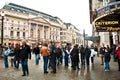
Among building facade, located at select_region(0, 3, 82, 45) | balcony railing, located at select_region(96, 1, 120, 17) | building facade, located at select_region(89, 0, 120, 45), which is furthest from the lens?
building facade, located at select_region(0, 3, 82, 45)

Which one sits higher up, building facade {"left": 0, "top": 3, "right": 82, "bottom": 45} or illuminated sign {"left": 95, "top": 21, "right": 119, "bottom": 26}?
building facade {"left": 0, "top": 3, "right": 82, "bottom": 45}

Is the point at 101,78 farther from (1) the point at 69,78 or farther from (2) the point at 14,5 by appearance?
(2) the point at 14,5

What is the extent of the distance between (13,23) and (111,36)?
7207cm

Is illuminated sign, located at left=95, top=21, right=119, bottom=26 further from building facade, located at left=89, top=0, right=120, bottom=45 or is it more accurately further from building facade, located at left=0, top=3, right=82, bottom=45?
building facade, located at left=0, top=3, right=82, bottom=45

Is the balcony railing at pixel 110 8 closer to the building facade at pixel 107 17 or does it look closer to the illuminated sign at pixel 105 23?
the building facade at pixel 107 17

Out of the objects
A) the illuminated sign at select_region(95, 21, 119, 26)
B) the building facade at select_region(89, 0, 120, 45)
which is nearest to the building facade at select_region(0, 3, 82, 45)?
the building facade at select_region(89, 0, 120, 45)

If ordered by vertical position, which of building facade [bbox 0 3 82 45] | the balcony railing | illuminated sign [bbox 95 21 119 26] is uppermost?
building facade [bbox 0 3 82 45]

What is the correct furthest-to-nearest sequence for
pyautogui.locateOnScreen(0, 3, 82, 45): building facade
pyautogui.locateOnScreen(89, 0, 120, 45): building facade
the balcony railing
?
1. pyautogui.locateOnScreen(0, 3, 82, 45): building facade
2. pyautogui.locateOnScreen(89, 0, 120, 45): building facade
3. the balcony railing

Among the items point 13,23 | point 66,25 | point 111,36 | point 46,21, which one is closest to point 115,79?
point 111,36

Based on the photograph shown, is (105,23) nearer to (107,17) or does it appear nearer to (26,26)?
(107,17)

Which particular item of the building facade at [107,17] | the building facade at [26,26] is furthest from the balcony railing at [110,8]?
the building facade at [26,26]

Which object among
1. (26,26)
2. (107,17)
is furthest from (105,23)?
(26,26)

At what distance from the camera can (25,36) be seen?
4365 inches

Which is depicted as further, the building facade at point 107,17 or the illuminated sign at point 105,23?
the illuminated sign at point 105,23
